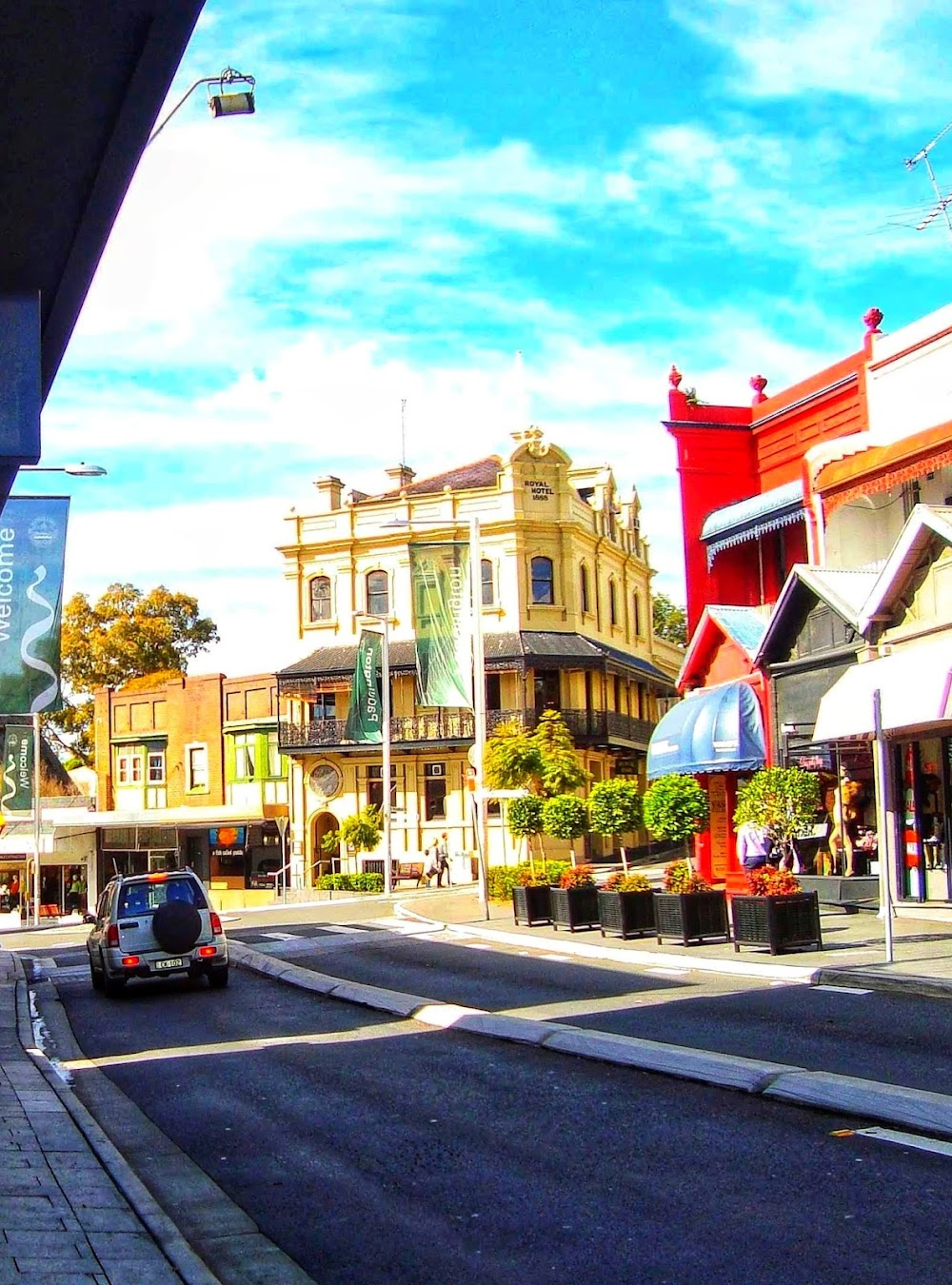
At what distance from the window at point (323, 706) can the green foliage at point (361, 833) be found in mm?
4890

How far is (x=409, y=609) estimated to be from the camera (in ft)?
178

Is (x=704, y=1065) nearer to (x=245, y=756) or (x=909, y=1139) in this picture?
(x=909, y=1139)

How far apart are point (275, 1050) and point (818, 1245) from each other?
7.82m

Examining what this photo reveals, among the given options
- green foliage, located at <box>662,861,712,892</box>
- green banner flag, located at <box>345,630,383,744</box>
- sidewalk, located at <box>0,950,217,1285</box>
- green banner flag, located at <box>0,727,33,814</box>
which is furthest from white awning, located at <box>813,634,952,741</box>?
green banner flag, located at <box>0,727,33,814</box>

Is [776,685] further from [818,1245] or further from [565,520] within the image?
[565,520]

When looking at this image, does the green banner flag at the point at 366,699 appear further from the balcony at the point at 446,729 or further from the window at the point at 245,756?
the window at the point at 245,756

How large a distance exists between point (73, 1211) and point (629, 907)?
15.4 m

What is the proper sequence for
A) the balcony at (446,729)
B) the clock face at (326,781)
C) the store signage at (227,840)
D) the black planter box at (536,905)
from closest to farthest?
the black planter box at (536,905) < the balcony at (446,729) < the clock face at (326,781) < the store signage at (227,840)

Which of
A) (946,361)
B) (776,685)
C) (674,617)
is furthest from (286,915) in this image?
(674,617)

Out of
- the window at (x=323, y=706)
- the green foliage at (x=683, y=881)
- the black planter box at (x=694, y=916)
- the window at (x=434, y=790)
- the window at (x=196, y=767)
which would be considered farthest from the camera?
the window at (x=196, y=767)

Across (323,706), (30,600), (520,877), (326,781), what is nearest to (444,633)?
(520,877)

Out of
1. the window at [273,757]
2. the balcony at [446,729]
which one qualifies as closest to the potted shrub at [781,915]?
the balcony at [446,729]

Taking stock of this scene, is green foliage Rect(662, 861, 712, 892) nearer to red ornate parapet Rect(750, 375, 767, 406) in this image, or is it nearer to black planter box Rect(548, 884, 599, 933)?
black planter box Rect(548, 884, 599, 933)

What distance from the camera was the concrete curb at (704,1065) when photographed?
849 cm
